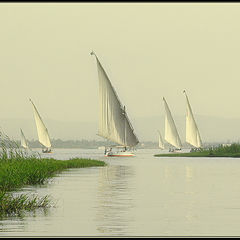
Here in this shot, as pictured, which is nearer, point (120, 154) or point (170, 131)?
point (120, 154)

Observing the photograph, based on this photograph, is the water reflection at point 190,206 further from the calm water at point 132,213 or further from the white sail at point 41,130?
the white sail at point 41,130

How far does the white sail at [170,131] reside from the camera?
11069cm

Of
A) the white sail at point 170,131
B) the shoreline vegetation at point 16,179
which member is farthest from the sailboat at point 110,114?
the shoreline vegetation at point 16,179

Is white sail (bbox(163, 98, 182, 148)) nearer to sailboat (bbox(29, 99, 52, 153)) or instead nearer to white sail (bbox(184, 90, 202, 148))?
white sail (bbox(184, 90, 202, 148))

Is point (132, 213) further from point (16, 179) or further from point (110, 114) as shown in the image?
point (110, 114)

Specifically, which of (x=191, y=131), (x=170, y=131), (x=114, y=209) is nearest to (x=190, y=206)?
(x=114, y=209)

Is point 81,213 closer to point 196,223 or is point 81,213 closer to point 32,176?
point 196,223

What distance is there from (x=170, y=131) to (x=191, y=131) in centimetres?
517

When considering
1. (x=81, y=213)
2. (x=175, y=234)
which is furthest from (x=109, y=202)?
(x=175, y=234)

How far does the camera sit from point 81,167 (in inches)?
2264

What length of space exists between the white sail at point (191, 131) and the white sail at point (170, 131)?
3890 millimetres

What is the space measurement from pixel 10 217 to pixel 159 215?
14.1 ft

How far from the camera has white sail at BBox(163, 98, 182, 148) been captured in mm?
110688

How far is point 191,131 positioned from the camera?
110 m
